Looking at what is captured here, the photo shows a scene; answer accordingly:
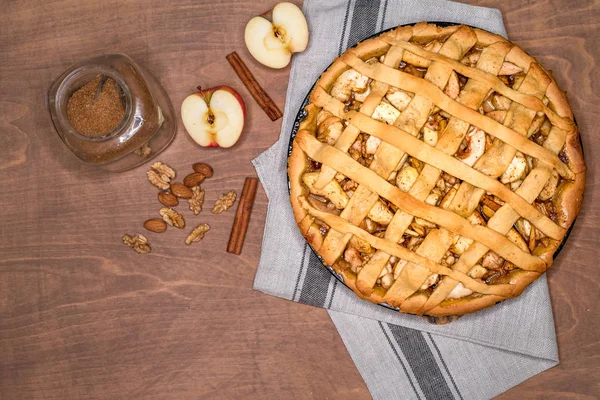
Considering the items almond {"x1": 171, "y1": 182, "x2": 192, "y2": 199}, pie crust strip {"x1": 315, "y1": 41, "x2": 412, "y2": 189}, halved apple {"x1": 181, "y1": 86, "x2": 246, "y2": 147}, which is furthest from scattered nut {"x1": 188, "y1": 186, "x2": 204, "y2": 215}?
pie crust strip {"x1": 315, "y1": 41, "x2": 412, "y2": 189}

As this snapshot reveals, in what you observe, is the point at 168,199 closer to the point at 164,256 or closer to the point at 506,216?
the point at 164,256

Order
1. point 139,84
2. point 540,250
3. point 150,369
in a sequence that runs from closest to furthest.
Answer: point 540,250, point 139,84, point 150,369

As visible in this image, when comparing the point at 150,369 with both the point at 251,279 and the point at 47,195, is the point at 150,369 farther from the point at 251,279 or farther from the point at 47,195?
the point at 47,195

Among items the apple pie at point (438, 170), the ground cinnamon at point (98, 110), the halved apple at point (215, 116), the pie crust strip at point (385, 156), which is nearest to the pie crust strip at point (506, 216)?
the apple pie at point (438, 170)

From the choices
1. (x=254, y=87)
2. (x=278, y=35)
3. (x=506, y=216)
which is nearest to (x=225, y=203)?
(x=254, y=87)

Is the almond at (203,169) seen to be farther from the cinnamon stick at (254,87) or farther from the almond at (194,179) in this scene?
the cinnamon stick at (254,87)

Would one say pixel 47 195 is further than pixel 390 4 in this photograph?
Yes

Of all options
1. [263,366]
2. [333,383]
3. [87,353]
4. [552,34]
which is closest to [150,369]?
[87,353]
